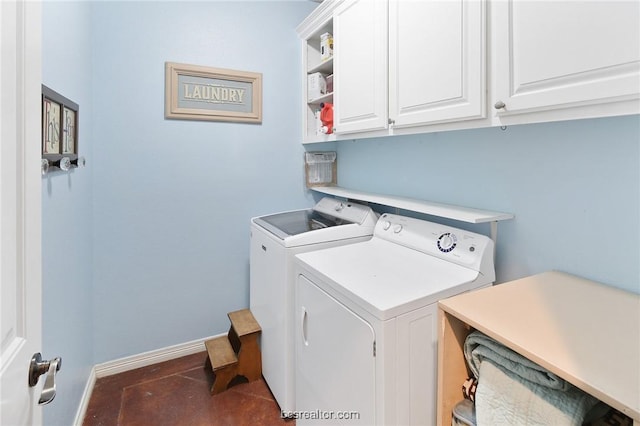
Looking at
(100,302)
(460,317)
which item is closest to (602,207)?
(460,317)

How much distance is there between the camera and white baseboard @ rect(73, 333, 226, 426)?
2077 mm

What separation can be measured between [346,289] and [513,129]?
982 millimetres

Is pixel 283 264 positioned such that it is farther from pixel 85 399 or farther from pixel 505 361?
pixel 85 399

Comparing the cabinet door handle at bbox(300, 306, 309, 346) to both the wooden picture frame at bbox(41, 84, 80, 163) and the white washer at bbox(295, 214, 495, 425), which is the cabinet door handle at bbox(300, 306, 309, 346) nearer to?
the white washer at bbox(295, 214, 495, 425)

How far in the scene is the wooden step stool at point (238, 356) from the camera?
2010 mm

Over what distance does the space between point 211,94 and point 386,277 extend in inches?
69.8

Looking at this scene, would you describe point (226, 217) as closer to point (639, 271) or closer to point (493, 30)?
point (493, 30)

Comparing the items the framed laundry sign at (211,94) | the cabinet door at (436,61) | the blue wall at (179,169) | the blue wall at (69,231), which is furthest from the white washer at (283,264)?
the blue wall at (69,231)

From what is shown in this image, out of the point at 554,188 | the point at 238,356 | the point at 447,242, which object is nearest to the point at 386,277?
the point at 447,242

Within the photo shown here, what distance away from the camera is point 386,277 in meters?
1.32

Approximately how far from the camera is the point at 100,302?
6.98 feet

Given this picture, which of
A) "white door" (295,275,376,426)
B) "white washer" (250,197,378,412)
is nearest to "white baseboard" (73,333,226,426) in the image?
"white washer" (250,197,378,412)

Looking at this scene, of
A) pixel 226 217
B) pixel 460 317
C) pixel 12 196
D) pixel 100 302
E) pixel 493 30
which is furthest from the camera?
pixel 226 217

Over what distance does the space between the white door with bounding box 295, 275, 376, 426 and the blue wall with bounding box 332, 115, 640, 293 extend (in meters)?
0.78
